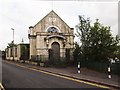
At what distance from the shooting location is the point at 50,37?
46469mm

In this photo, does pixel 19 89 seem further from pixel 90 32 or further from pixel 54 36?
pixel 54 36

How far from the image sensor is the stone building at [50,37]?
152 feet

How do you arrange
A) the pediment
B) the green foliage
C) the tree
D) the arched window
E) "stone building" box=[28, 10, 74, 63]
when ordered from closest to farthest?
the tree < the green foliage < "stone building" box=[28, 10, 74, 63] < the pediment < the arched window

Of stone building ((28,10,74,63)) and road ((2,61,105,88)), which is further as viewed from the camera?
stone building ((28,10,74,63))

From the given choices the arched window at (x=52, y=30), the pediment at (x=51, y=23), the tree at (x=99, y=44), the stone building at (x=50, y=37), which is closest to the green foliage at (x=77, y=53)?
the tree at (x=99, y=44)

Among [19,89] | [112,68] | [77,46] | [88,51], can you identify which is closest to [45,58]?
[77,46]

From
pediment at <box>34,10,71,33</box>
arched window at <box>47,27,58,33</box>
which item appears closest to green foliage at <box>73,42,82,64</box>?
arched window at <box>47,27,58,33</box>

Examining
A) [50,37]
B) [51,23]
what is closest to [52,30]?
[51,23]

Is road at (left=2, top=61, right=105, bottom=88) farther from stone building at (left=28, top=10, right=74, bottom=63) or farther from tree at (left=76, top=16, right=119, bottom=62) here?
stone building at (left=28, top=10, right=74, bottom=63)

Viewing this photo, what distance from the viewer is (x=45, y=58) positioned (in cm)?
4084

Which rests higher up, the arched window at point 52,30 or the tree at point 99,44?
the arched window at point 52,30

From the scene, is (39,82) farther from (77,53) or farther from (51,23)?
(51,23)

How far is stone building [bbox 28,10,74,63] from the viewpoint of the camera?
46406 mm

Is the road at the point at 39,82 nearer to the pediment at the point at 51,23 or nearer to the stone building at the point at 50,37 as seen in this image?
the stone building at the point at 50,37
